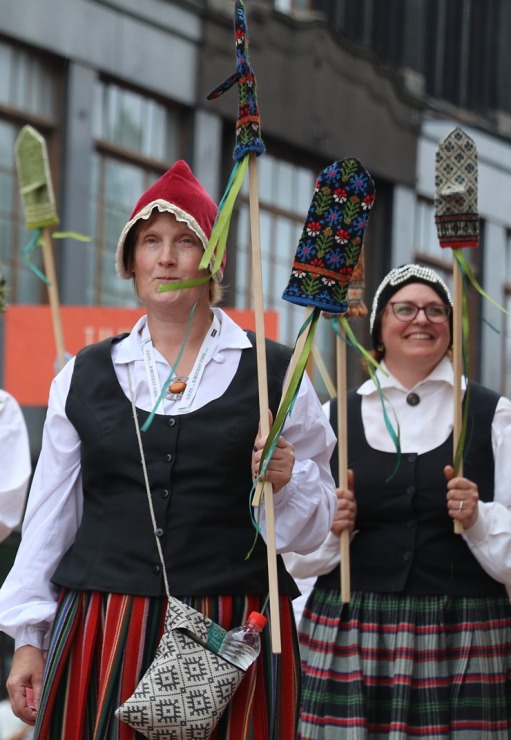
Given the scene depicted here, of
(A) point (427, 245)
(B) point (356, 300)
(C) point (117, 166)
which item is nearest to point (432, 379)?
(B) point (356, 300)

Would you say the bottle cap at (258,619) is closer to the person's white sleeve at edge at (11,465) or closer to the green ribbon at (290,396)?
the green ribbon at (290,396)

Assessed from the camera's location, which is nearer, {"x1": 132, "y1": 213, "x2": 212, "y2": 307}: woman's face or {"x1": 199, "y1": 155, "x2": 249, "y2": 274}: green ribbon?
{"x1": 199, "y1": 155, "x2": 249, "y2": 274}: green ribbon

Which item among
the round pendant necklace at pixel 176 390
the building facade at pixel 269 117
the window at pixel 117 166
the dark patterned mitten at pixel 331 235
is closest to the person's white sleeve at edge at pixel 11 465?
the round pendant necklace at pixel 176 390

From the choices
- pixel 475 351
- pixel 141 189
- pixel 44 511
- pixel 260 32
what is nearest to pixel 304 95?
pixel 260 32

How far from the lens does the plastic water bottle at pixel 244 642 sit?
374cm

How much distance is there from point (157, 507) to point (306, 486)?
1.17 feet

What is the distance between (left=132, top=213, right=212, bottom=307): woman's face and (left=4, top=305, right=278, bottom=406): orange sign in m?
4.96

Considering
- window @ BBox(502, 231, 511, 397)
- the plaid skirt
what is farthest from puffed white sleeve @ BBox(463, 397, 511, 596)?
window @ BBox(502, 231, 511, 397)

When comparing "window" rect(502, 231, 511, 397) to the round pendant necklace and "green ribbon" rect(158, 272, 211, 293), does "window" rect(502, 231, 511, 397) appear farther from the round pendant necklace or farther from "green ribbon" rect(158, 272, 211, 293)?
"green ribbon" rect(158, 272, 211, 293)

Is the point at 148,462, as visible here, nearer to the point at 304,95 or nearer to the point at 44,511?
the point at 44,511

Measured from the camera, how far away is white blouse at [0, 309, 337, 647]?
391 cm

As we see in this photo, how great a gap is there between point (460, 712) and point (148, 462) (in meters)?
1.51

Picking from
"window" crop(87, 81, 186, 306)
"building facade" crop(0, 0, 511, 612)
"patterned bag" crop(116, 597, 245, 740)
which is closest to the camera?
"patterned bag" crop(116, 597, 245, 740)

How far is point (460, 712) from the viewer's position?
191 inches
